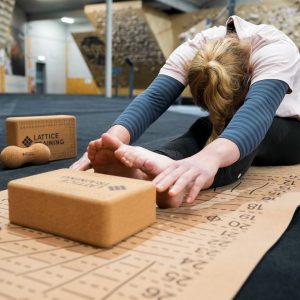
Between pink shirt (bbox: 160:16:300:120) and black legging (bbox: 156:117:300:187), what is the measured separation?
5 centimetres

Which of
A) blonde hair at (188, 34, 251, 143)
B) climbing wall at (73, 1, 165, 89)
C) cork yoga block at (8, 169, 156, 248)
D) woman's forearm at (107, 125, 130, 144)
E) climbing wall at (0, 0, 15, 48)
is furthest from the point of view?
climbing wall at (73, 1, 165, 89)

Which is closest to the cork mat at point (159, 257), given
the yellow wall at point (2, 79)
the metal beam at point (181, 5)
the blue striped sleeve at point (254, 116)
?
the blue striped sleeve at point (254, 116)

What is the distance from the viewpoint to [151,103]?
1009 millimetres

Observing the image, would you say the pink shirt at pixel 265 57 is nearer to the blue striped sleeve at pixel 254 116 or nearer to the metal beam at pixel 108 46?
the blue striped sleeve at pixel 254 116

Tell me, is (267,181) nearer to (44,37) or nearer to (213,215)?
(213,215)

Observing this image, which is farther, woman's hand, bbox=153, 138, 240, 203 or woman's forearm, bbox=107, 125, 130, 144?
woman's forearm, bbox=107, 125, 130, 144

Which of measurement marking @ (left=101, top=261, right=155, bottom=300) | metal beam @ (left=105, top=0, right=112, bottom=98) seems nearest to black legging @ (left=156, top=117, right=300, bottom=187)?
measurement marking @ (left=101, top=261, right=155, bottom=300)

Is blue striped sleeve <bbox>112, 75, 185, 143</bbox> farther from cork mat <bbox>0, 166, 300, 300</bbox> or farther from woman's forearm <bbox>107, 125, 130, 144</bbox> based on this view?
cork mat <bbox>0, 166, 300, 300</bbox>

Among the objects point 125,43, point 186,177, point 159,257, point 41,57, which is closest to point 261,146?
point 186,177

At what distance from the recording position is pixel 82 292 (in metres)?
0.40

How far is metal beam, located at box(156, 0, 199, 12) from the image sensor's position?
6703 millimetres

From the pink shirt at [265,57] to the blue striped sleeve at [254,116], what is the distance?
0.03m

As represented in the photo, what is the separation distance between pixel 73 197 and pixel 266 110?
0.45 meters

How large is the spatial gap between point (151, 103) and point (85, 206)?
534 mm
